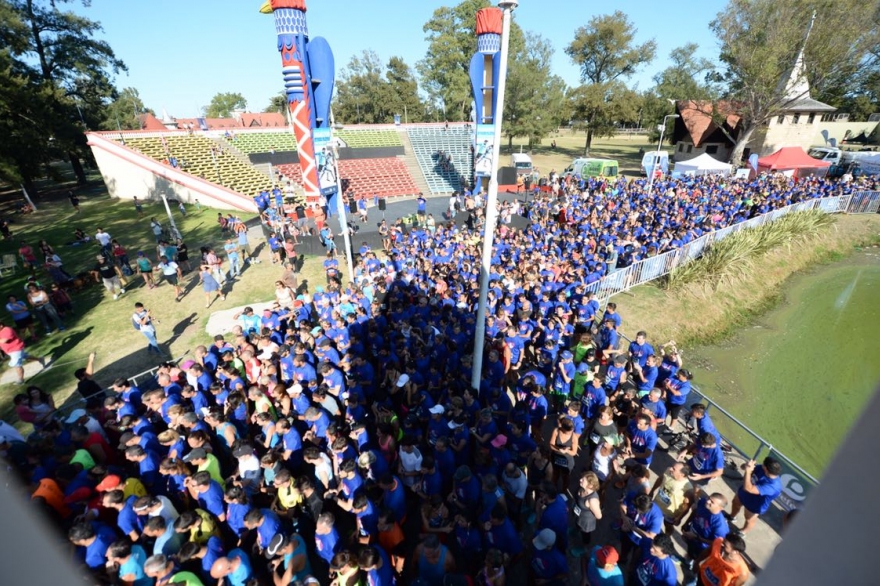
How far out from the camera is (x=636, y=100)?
140 ft

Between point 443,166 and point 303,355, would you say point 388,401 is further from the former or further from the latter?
point 443,166

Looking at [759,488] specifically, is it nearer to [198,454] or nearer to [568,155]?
[198,454]

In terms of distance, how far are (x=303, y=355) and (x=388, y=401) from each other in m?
1.73

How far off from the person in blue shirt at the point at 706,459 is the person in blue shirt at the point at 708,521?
826mm

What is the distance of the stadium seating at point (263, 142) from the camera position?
33.8 m

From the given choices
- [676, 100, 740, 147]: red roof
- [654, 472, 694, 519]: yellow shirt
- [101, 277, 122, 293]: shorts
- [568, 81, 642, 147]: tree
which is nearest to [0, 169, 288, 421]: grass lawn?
[101, 277, 122, 293]: shorts

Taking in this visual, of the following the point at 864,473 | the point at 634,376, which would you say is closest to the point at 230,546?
the point at 864,473

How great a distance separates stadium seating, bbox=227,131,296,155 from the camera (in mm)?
33750

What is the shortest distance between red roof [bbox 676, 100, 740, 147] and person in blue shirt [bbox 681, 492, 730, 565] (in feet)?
135

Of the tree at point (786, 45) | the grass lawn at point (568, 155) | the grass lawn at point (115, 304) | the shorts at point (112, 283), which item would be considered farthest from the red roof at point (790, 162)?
the shorts at point (112, 283)

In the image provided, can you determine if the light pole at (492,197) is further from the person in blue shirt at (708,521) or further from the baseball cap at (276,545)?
the baseball cap at (276,545)

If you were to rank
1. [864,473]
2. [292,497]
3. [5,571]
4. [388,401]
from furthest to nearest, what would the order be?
1. [388,401]
2. [292,497]
3. [5,571]
4. [864,473]

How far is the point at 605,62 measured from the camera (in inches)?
1799

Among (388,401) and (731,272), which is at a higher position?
(388,401)
